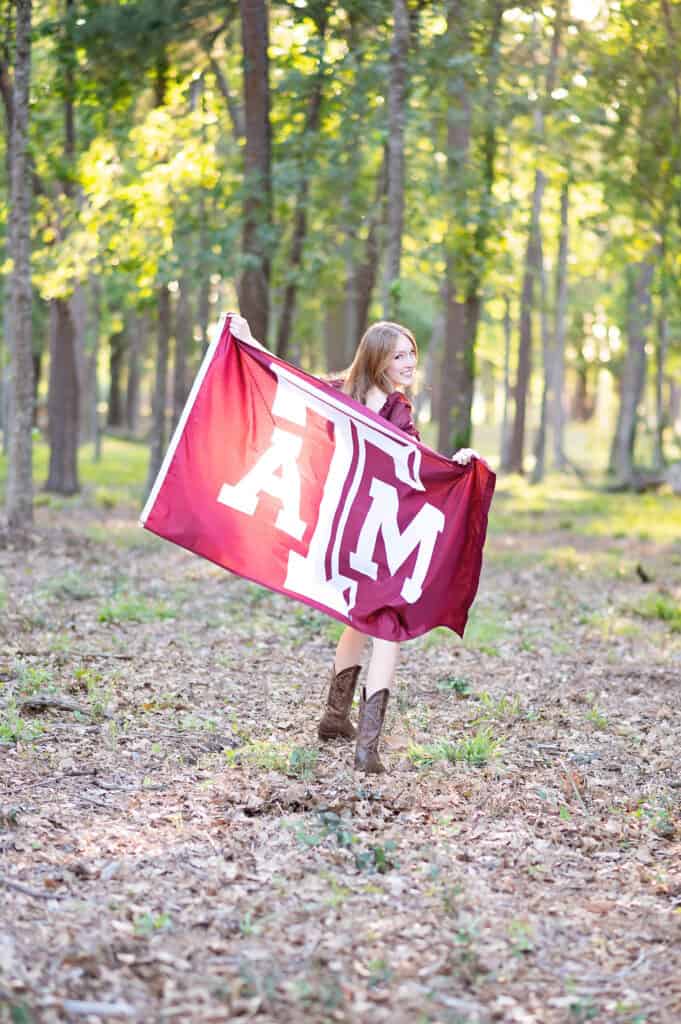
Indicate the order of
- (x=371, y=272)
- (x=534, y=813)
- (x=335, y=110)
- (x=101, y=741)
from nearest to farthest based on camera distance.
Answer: (x=534, y=813)
(x=101, y=741)
(x=335, y=110)
(x=371, y=272)

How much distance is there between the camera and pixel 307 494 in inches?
279

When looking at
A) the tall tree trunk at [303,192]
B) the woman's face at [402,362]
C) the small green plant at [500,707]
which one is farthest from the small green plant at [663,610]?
the tall tree trunk at [303,192]

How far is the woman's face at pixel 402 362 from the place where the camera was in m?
6.97

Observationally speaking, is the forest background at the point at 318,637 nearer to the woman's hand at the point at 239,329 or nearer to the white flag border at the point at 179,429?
the white flag border at the point at 179,429

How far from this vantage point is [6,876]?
532cm

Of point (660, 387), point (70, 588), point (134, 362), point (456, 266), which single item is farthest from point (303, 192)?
point (134, 362)

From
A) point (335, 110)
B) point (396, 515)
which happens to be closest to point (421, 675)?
point (396, 515)

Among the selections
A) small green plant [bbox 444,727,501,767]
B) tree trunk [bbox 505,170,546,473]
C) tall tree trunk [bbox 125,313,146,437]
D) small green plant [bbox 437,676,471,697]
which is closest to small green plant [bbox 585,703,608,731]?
small green plant [bbox 437,676,471,697]

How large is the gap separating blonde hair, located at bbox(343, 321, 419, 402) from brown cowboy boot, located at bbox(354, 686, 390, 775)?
A: 170cm

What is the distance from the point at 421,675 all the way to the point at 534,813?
10.8 feet

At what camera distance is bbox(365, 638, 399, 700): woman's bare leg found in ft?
22.7

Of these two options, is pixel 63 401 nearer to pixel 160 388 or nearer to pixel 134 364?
pixel 160 388

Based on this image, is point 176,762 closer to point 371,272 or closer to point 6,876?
point 6,876

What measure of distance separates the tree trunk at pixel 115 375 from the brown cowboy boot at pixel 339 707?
3793 centimetres
